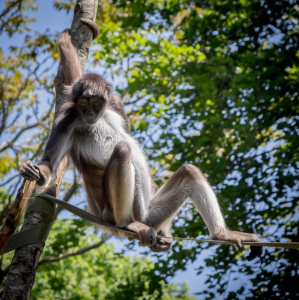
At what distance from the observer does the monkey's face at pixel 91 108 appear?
583 centimetres

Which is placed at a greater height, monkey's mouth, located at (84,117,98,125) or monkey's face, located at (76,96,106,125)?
monkey's face, located at (76,96,106,125)

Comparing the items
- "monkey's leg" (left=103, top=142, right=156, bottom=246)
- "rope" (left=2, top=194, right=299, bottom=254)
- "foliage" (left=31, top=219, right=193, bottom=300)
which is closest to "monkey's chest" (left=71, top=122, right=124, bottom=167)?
"monkey's leg" (left=103, top=142, right=156, bottom=246)

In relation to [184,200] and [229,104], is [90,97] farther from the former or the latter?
[229,104]

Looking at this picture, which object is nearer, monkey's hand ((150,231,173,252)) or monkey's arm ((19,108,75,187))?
monkey's arm ((19,108,75,187))

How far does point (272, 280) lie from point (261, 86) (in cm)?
439

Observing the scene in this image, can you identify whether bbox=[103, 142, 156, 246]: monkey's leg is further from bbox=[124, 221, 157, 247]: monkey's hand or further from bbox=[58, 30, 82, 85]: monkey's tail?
bbox=[58, 30, 82, 85]: monkey's tail

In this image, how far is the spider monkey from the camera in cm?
552

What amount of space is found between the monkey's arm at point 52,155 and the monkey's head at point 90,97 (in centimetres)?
17

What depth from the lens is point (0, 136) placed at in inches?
540

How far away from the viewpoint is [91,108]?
5.93 meters

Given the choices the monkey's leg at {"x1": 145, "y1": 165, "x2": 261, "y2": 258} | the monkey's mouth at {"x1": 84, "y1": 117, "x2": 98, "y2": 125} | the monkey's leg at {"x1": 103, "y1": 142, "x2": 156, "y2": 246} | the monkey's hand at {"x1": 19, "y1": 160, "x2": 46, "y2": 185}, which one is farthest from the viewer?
the monkey's mouth at {"x1": 84, "y1": 117, "x2": 98, "y2": 125}

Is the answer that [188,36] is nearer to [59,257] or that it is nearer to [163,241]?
[59,257]

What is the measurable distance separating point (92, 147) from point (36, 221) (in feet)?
4.46

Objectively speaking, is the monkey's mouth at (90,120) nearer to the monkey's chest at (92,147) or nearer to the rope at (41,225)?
the monkey's chest at (92,147)
